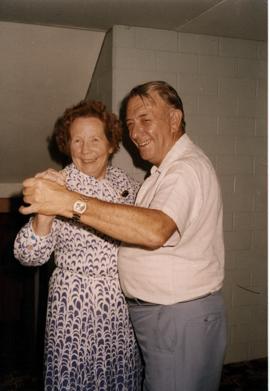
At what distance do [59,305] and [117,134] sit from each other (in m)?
0.90

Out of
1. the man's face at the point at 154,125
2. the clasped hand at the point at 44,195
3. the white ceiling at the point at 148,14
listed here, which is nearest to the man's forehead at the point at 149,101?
the man's face at the point at 154,125

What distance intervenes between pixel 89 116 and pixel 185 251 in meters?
0.84

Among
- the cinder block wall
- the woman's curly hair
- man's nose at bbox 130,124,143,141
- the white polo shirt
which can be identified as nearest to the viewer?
the white polo shirt

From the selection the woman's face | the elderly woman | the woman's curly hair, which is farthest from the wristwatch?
the woman's curly hair

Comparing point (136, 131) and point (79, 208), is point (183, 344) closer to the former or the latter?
point (79, 208)

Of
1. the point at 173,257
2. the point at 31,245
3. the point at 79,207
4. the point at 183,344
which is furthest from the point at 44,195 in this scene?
the point at 183,344

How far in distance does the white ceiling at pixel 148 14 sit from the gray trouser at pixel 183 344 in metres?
1.67

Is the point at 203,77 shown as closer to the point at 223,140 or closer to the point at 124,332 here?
the point at 223,140

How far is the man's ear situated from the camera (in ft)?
5.97

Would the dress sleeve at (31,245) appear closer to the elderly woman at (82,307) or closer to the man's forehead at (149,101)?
the elderly woman at (82,307)

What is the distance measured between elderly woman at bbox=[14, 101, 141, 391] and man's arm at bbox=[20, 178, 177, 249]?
36 cm

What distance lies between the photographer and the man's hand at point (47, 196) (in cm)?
132

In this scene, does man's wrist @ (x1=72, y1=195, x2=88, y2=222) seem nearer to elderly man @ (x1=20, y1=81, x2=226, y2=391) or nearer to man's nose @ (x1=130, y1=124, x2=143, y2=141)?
elderly man @ (x1=20, y1=81, x2=226, y2=391)

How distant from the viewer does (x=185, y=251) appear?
63.1 inches
